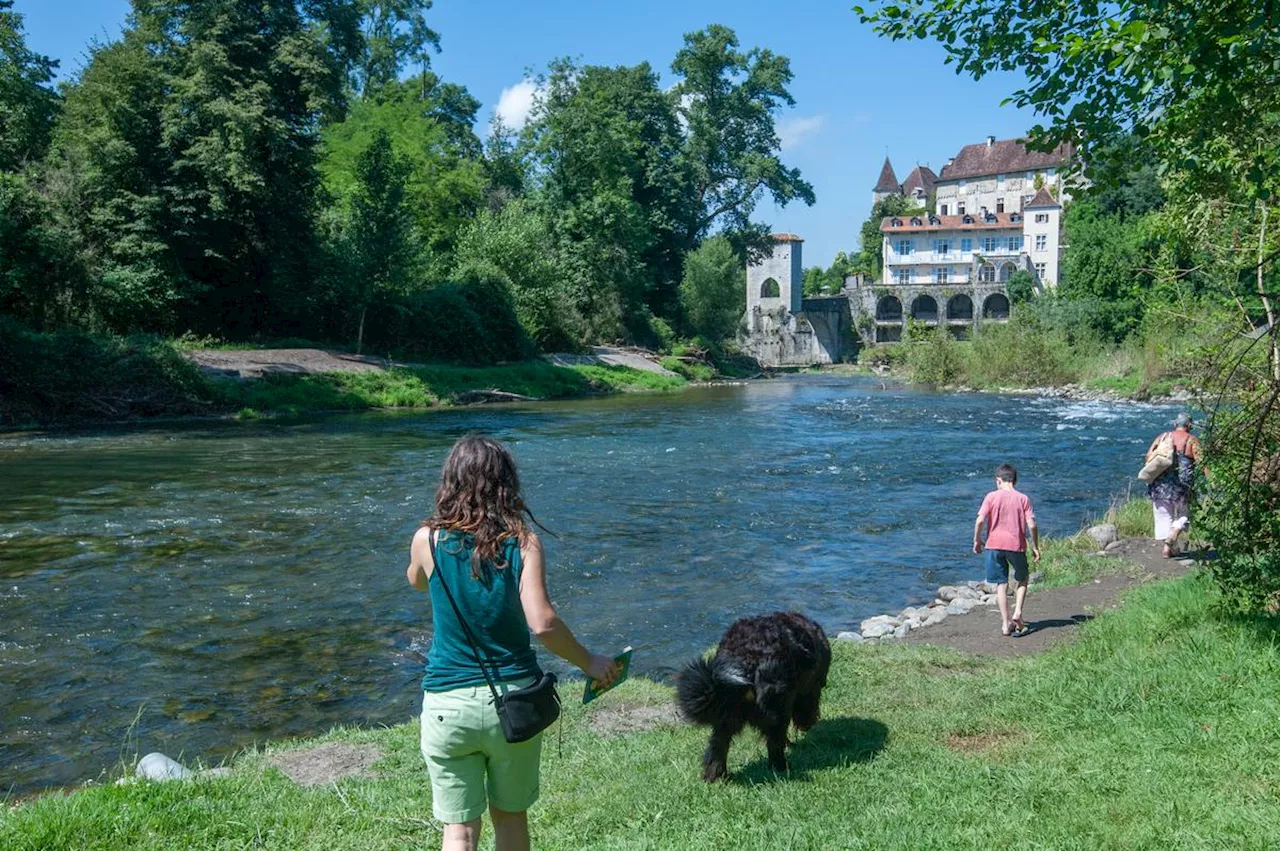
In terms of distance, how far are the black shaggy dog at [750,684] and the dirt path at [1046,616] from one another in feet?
11.8

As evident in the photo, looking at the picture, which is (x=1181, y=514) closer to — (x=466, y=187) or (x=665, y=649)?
(x=665, y=649)

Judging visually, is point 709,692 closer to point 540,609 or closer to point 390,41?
point 540,609

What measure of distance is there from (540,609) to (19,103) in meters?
46.9

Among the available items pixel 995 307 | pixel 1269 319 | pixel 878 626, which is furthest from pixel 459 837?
pixel 995 307

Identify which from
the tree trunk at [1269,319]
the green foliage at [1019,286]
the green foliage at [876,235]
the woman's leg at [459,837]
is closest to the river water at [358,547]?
the woman's leg at [459,837]

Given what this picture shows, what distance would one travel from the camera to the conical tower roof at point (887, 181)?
460 feet

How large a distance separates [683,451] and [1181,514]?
14886mm

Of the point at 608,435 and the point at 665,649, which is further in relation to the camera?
the point at 608,435

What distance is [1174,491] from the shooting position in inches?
509

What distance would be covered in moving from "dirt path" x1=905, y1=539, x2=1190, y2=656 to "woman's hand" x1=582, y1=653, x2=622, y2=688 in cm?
595

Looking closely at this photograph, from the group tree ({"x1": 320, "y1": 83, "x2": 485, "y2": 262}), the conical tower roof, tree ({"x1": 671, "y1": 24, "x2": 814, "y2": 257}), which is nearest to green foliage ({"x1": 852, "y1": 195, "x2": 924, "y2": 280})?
the conical tower roof

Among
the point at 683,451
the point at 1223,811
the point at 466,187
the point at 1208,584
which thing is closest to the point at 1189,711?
the point at 1223,811

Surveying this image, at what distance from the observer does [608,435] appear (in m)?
30.2

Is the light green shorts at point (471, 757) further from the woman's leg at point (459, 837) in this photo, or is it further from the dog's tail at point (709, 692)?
the dog's tail at point (709, 692)
